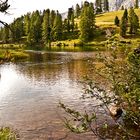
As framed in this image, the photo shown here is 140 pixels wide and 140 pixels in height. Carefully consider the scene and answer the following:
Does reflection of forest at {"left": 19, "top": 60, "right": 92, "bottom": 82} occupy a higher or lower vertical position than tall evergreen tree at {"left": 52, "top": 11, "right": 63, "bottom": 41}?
lower

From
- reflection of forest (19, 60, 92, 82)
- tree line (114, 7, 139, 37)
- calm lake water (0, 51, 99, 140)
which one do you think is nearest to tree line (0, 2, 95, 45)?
tree line (114, 7, 139, 37)

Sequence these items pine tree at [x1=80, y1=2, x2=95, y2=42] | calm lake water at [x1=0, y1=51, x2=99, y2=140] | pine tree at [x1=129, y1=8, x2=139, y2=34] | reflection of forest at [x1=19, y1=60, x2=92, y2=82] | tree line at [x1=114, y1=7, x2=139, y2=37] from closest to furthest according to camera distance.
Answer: calm lake water at [x1=0, y1=51, x2=99, y2=140] < reflection of forest at [x1=19, y1=60, x2=92, y2=82] < tree line at [x1=114, y1=7, x2=139, y2=37] < pine tree at [x1=129, y1=8, x2=139, y2=34] < pine tree at [x1=80, y1=2, x2=95, y2=42]

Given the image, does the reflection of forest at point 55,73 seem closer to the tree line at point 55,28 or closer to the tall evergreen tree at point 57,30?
the tree line at point 55,28

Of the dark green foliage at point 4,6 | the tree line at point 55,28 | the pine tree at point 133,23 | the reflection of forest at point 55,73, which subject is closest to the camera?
the dark green foliage at point 4,6

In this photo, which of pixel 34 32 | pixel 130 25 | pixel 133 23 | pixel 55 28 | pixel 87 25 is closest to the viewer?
pixel 133 23

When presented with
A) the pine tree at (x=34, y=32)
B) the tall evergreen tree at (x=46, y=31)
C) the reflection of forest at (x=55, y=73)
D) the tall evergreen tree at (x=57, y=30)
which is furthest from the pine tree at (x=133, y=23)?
the reflection of forest at (x=55, y=73)

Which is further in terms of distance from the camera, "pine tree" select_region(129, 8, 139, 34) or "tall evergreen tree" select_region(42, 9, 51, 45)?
"tall evergreen tree" select_region(42, 9, 51, 45)

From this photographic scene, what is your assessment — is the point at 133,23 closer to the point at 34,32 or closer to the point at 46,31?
the point at 46,31

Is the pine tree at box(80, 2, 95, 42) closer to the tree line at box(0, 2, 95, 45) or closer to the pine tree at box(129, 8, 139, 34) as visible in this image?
the tree line at box(0, 2, 95, 45)

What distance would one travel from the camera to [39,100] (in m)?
34.0

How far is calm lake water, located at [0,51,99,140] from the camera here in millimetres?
23438

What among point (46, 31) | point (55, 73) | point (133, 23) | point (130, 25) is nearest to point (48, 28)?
point (46, 31)

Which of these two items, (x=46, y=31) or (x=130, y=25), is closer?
(x=130, y=25)

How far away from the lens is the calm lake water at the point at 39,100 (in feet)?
76.9
